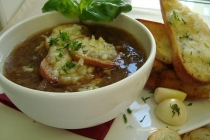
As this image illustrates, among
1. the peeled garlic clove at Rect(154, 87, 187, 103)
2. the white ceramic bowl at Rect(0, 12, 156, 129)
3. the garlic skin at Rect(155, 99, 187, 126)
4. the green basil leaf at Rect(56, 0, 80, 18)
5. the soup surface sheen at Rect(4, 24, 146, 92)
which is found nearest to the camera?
the white ceramic bowl at Rect(0, 12, 156, 129)

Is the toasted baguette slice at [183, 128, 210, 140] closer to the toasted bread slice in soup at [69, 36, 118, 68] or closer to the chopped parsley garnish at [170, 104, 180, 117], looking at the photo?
the chopped parsley garnish at [170, 104, 180, 117]

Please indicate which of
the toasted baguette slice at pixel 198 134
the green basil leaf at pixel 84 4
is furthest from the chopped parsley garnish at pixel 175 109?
the green basil leaf at pixel 84 4

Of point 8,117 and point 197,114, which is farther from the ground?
point 8,117

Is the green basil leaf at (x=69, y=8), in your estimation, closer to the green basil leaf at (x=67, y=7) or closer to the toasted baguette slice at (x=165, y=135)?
the green basil leaf at (x=67, y=7)

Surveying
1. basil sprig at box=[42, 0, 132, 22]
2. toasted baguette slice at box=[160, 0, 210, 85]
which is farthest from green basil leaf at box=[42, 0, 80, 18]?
toasted baguette slice at box=[160, 0, 210, 85]

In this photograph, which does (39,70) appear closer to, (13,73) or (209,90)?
(13,73)

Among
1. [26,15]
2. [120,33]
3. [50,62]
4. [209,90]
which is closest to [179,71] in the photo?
[209,90]
